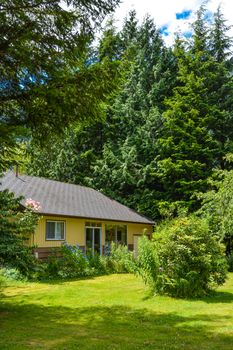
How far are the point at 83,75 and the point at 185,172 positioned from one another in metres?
20.9

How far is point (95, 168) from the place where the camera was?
30250mm

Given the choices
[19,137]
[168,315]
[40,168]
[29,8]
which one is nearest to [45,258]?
[168,315]

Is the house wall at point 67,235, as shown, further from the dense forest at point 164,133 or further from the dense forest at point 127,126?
the dense forest at point 164,133

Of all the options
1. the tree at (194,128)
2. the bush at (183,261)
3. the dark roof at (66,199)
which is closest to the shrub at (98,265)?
the dark roof at (66,199)

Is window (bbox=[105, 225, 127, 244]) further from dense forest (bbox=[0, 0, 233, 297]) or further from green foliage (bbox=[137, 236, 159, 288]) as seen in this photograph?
green foliage (bbox=[137, 236, 159, 288])

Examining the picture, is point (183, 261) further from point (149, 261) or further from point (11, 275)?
point (11, 275)

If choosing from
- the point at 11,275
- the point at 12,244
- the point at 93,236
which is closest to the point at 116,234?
the point at 93,236

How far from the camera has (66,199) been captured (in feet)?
72.1

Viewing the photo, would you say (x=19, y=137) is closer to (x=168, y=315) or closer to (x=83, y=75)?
(x=83, y=75)

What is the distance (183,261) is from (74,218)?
10129 mm

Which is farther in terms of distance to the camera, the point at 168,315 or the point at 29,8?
the point at 168,315

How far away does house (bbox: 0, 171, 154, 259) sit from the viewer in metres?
18.6

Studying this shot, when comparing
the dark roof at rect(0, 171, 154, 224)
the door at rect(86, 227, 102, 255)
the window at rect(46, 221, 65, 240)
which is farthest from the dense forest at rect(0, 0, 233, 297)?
the door at rect(86, 227, 102, 255)

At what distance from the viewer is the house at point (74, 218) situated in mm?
18578
